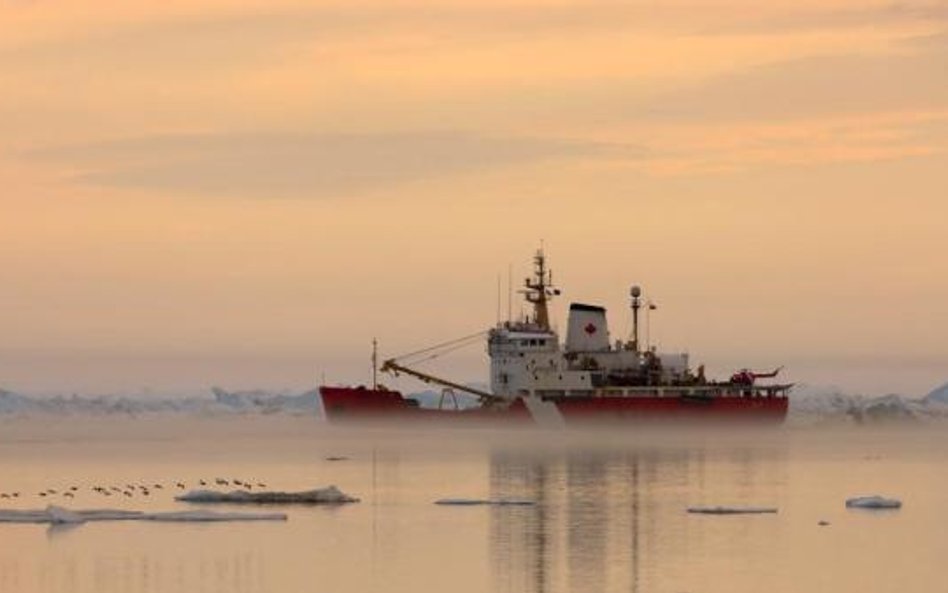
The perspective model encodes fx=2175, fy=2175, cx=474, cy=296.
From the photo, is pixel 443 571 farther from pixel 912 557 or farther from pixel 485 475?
pixel 485 475

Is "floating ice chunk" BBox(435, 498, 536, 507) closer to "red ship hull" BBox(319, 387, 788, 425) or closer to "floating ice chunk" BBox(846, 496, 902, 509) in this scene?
"floating ice chunk" BBox(846, 496, 902, 509)

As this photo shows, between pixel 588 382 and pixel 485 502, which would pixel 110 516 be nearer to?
pixel 485 502

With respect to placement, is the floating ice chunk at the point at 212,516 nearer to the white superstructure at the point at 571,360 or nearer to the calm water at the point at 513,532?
the calm water at the point at 513,532

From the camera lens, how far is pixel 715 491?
59.7 m

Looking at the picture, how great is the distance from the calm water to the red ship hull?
102ft

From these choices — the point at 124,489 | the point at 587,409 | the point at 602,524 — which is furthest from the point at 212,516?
the point at 587,409

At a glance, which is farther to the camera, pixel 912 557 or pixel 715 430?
pixel 715 430

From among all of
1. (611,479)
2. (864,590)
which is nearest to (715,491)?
(611,479)

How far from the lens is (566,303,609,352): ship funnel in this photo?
4564 inches

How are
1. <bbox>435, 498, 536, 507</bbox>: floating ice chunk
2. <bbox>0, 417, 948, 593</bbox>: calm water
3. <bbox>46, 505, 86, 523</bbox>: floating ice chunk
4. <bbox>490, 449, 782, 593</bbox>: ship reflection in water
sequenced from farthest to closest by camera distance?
<bbox>435, 498, 536, 507</bbox>: floating ice chunk < <bbox>46, 505, 86, 523</bbox>: floating ice chunk < <bbox>490, 449, 782, 593</bbox>: ship reflection in water < <bbox>0, 417, 948, 593</bbox>: calm water

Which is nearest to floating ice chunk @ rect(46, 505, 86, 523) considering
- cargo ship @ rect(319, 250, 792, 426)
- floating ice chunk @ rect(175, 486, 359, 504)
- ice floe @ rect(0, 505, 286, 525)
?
ice floe @ rect(0, 505, 286, 525)

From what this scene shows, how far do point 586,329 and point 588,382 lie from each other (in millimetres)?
3243

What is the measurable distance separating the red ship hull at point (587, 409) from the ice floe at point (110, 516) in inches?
2566

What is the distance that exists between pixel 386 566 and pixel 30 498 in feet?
64.5
